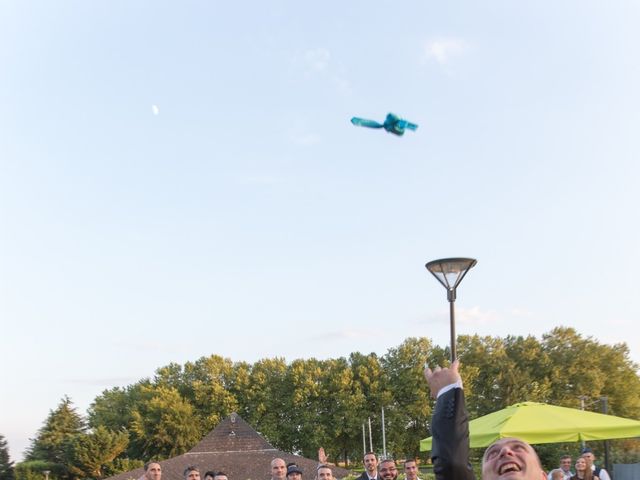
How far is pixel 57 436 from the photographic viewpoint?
67188 millimetres

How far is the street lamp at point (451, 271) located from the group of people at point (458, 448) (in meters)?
7.88

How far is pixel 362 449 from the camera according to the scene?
217 feet

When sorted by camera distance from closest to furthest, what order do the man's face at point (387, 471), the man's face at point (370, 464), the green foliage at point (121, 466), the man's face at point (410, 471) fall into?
the man's face at point (387, 471) < the man's face at point (410, 471) < the man's face at point (370, 464) < the green foliage at point (121, 466)

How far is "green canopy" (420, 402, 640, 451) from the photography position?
11.6 m

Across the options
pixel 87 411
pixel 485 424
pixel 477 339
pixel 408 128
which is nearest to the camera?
pixel 408 128

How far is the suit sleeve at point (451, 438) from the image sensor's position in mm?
2457

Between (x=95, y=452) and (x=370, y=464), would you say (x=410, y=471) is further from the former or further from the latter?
(x=95, y=452)

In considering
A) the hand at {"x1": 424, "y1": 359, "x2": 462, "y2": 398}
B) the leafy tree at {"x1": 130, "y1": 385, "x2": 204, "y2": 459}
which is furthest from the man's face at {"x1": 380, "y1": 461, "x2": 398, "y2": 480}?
the leafy tree at {"x1": 130, "y1": 385, "x2": 204, "y2": 459}

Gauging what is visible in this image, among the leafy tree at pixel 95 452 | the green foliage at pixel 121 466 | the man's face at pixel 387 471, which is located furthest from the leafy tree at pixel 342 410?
the man's face at pixel 387 471

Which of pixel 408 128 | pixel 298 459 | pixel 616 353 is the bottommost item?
pixel 298 459

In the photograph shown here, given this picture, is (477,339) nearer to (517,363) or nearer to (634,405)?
(517,363)

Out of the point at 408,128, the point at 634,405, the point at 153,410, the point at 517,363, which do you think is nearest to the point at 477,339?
the point at 517,363

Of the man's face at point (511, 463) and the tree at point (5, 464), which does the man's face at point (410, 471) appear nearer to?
the man's face at point (511, 463)

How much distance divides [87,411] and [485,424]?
7053 centimetres
